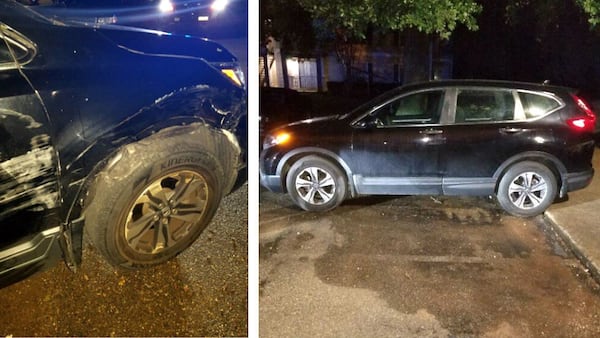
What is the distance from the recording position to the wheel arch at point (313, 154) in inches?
234

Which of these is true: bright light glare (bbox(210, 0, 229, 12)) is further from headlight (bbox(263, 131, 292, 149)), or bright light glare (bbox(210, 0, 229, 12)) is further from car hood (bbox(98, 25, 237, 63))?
headlight (bbox(263, 131, 292, 149))

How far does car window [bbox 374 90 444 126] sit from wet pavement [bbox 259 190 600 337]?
3.44ft

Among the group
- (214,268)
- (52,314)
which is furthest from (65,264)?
(214,268)

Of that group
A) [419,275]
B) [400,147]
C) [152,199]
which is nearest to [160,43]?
[152,199]

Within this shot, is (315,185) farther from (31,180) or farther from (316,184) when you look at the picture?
(31,180)

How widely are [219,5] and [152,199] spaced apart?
131cm

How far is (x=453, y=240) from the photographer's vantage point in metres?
5.28

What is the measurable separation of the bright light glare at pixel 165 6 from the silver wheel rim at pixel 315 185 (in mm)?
3258

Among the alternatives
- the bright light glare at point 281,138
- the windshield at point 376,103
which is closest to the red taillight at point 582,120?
the windshield at point 376,103

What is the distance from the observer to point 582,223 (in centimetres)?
550

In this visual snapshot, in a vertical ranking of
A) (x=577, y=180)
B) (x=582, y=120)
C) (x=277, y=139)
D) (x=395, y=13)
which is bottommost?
(x=577, y=180)

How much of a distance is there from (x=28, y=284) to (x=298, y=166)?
3.06 metres

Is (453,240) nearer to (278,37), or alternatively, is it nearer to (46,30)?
(46,30)

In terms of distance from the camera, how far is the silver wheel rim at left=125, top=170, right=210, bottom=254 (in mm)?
3408
